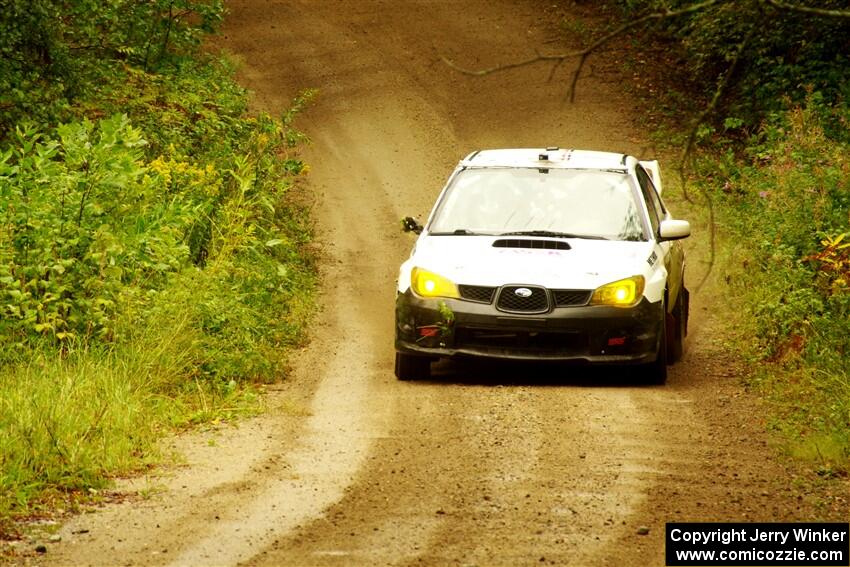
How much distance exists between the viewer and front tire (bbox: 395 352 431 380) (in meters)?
11.5

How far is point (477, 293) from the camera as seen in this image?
11.0m

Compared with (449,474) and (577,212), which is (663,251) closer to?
(577,212)

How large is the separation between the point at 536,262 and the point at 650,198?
6.56 feet

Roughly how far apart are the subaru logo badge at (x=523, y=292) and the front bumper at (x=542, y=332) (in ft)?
0.55

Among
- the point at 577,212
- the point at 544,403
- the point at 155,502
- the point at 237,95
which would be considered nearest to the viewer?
A: the point at 155,502

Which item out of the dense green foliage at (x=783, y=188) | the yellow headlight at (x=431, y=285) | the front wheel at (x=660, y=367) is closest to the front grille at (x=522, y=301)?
the yellow headlight at (x=431, y=285)

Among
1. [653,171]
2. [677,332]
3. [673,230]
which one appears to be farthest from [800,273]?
[653,171]

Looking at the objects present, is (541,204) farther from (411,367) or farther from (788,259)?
(788,259)

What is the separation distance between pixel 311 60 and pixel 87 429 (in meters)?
18.6

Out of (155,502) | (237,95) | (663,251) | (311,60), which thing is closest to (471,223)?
(663,251)

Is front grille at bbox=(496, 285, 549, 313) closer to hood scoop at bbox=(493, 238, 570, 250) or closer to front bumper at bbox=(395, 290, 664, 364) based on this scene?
front bumper at bbox=(395, 290, 664, 364)

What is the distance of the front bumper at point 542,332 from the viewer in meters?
10.9

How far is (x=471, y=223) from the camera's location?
11.9 meters

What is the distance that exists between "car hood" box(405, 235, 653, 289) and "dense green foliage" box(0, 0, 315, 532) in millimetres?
1774
